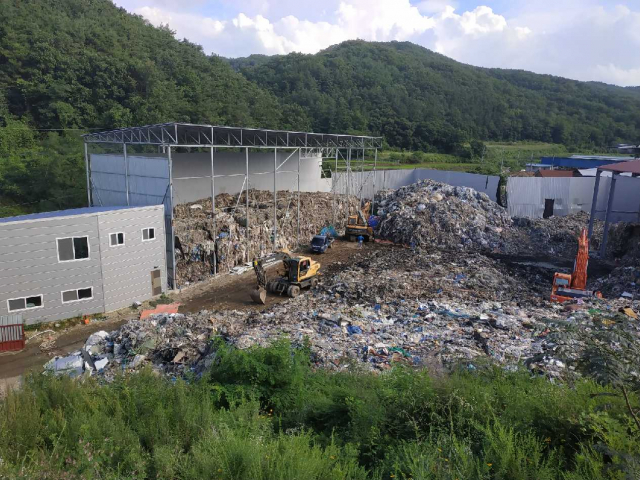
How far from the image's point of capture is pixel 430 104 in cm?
5844

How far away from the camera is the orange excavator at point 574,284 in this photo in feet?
44.0

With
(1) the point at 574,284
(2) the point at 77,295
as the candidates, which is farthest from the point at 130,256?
(1) the point at 574,284

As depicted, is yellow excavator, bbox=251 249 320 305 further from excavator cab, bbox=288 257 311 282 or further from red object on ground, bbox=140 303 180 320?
red object on ground, bbox=140 303 180 320

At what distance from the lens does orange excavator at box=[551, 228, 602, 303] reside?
1341cm

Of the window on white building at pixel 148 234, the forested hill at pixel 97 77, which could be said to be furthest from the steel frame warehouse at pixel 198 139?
the forested hill at pixel 97 77

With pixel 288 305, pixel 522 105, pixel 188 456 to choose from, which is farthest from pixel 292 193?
pixel 522 105

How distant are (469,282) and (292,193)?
1209cm

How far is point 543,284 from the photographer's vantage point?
627 inches

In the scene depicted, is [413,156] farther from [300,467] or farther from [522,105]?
[300,467]

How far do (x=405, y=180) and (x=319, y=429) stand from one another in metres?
28.1

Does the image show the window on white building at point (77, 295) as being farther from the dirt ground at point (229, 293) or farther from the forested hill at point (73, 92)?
the forested hill at point (73, 92)

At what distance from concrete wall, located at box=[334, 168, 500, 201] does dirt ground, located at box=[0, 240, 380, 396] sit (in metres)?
9.03

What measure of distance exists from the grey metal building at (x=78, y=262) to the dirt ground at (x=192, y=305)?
73 cm

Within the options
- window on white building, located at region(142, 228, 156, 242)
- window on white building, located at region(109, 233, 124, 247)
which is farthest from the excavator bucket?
window on white building, located at region(109, 233, 124, 247)
